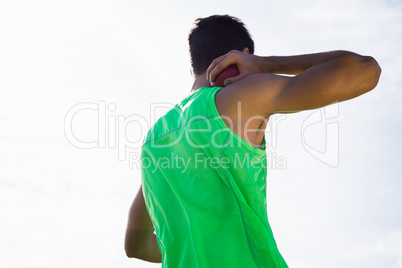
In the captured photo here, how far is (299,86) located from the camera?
1.94 meters

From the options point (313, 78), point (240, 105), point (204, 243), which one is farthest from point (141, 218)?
point (313, 78)

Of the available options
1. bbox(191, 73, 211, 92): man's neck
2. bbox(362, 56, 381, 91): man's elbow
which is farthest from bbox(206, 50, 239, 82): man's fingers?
bbox(362, 56, 381, 91): man's elbow

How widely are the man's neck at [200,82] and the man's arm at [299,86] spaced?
193mm

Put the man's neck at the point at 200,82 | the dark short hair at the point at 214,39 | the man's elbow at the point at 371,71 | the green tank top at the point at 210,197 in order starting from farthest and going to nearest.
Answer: the dark short hair at the point at 214,39 < the man's neck at the point at 200,82 < the man's elbow at the point at 371,71 < the green tank top at the point at 210,197

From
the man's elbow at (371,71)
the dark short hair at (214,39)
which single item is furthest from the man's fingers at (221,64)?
the man's elbow at (371,71)

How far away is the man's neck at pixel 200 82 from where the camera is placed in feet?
7.61

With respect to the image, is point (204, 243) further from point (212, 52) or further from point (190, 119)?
point (212, 52)

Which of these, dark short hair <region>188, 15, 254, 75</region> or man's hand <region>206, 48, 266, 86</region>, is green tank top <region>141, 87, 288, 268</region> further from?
dark short hair <region>188, 15, 254, 75</region>

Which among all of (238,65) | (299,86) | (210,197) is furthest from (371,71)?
(210,197)

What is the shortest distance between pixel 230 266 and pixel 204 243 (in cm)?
13

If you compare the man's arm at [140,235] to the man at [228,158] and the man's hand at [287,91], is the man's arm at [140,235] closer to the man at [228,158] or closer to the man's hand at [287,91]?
the man at [228,158]

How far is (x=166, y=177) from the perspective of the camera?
2.10 metres

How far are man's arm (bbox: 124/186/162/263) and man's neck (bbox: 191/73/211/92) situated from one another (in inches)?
25.7

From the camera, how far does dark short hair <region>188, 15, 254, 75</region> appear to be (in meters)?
2.60
